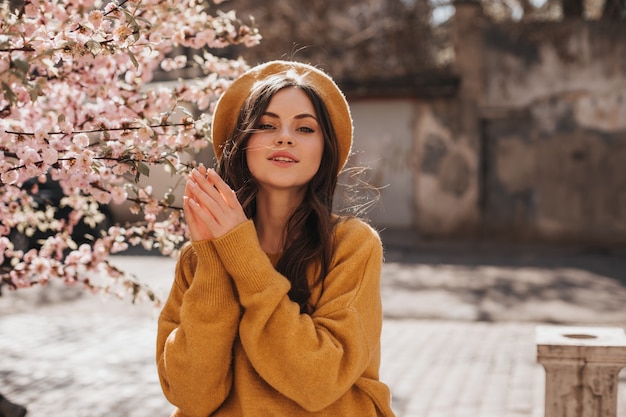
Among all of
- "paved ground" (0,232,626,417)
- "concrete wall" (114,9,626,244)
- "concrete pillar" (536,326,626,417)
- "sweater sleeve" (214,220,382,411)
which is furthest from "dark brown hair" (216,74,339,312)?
"concrete wall" (114,9,626,244)

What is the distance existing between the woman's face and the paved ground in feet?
10.2

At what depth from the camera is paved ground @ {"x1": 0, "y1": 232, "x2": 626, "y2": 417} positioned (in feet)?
17.9

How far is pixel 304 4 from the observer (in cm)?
1880

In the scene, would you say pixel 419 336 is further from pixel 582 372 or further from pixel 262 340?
pixel 262 340

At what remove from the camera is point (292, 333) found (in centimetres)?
214

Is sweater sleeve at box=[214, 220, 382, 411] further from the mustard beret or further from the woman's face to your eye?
the mustard beret

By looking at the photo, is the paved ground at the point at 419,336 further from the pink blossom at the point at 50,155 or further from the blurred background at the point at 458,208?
the pink blossom at the point at 50,155

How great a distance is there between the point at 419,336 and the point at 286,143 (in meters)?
5.37

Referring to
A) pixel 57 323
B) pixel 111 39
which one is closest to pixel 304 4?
pixel 57 323

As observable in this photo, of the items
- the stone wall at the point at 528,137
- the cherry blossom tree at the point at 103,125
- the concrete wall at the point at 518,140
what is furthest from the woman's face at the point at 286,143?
the stone wall at the point at 528,137

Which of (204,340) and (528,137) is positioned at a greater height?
(204,340)

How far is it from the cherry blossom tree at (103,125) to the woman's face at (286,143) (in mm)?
430

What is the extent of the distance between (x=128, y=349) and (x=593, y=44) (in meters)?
11.1

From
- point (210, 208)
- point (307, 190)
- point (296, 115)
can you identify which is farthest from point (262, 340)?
point (296, 115)
